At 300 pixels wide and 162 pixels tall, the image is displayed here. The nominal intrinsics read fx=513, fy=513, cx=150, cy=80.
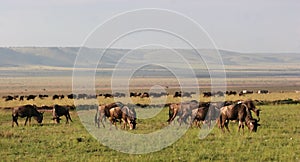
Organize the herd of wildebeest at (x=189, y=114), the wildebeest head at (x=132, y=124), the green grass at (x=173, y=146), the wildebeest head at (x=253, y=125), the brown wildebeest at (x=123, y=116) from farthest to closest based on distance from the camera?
the brown wildebeest at (x=123, y=116) → the wildebeest head at (x=132, y=124) → the herd of wildebeest at (x=189, y=114) → the wildebeest head at (x=253, y=125) → the green grass at (x=173, y=146)

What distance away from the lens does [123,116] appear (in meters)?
25.6

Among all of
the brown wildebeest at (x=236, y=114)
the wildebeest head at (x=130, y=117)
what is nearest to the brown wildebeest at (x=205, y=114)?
the brown wildebeest at (x=236, y=114)

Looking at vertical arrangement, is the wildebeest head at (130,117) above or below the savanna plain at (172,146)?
above

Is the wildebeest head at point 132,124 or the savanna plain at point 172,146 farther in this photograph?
the wildebeest head at point 132,124

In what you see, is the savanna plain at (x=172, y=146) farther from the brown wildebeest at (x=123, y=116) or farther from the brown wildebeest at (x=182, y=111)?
the brown wildebeest at (x=182, y=111)

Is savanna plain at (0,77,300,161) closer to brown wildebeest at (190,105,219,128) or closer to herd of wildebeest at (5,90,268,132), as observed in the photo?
herd of wildebeest at (5,90,268,132)

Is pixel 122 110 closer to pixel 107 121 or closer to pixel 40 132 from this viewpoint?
pixel 107 121

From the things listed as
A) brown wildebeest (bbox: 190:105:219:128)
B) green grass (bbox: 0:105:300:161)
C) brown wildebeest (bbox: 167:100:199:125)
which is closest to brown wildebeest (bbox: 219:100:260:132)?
green grass (bbox: 0:105:300:161)

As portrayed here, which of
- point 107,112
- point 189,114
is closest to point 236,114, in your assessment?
point 189,114

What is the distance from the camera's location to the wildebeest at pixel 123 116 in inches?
979

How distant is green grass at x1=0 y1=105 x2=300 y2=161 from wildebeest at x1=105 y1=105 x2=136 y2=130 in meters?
0.53

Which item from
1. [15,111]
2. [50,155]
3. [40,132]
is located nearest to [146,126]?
[40,132]

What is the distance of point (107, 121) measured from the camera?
2744 cm

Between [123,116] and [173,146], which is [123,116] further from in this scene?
[173,146]
